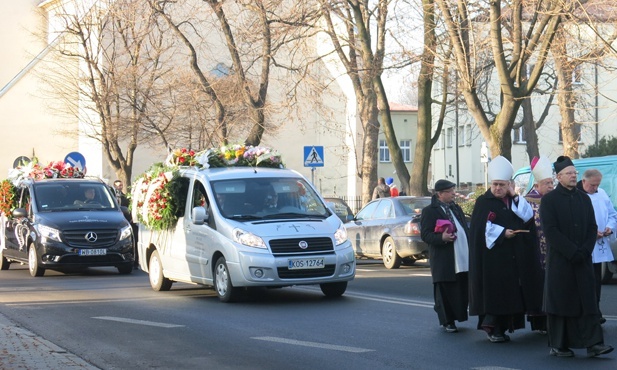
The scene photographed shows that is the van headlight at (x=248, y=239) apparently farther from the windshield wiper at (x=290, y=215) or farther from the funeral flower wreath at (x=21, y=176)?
the funeral flower wreath at (x=21, y=176)

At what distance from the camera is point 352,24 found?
101 ft

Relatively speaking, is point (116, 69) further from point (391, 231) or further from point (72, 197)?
point (391, 231)

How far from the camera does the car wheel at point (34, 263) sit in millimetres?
21688

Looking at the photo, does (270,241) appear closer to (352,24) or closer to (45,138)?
(352,24)

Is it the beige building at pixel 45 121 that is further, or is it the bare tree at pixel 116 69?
the beige building at pixel 45 121

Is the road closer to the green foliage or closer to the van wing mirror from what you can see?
the van wing mirror

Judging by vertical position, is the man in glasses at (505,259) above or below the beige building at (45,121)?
below

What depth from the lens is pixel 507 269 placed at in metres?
10.8

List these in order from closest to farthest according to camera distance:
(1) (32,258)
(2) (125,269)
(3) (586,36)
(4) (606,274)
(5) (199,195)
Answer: (5) (199,195) < (4) (606,274) < (1) (32,258) < (2) (125,269) < (3) (586,36)

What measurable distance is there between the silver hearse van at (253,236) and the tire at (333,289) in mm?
15

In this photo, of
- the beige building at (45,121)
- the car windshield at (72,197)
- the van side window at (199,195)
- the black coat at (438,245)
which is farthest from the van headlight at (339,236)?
the beige building at (45,121)

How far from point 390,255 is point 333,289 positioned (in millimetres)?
7390

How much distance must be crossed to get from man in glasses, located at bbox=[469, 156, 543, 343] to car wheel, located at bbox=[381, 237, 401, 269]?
1202 cm

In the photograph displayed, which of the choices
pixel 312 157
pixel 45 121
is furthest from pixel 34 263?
pixel 45 121
